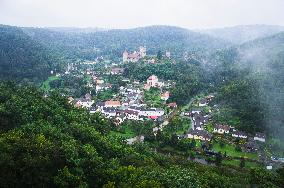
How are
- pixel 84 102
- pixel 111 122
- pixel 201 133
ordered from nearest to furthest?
pixel 201 133
pixel 111 122
pixel 84 102

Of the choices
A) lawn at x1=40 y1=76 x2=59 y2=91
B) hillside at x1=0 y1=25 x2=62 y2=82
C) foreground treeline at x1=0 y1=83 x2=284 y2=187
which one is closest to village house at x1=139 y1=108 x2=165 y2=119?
foreground treeline at x1=0 y1=83 x2=284 y2=187

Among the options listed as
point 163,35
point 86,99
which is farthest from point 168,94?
point 163,35

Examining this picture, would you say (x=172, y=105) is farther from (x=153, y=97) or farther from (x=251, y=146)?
(x=251, y=146)

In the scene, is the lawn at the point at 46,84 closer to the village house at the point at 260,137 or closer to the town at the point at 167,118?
the town at the point at 167,118

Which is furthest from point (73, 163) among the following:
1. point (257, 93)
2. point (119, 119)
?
point (257, 93)

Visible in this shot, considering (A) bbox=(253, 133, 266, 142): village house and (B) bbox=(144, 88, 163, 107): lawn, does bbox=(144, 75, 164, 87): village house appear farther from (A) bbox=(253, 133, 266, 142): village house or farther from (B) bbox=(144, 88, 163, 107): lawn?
(A) bbox=(253, 133, 266, 142): village house

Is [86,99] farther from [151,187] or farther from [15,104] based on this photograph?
[151,187]
